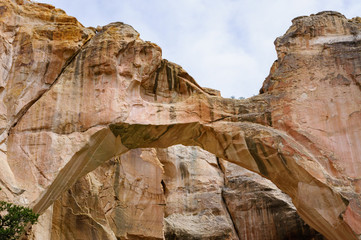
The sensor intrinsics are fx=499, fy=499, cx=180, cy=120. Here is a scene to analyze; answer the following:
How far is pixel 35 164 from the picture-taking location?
13.9 meters

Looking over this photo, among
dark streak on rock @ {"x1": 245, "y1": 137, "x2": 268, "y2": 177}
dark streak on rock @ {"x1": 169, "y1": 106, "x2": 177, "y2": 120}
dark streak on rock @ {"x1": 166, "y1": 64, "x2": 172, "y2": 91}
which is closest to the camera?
dark streak on rock @ {"x1": 245, "y1": 137, "x2": 268, "y2": 177}

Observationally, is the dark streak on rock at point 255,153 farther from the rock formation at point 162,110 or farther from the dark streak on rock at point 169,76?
the dark streak on rock at point 169,76

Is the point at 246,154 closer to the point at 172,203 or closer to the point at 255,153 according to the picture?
the point at 255,153

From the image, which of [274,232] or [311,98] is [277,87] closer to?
[311,98]

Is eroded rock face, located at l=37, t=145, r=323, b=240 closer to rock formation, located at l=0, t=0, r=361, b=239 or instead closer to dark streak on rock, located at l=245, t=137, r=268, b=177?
rock formation, located at l=0, t=0, r=361, b=239

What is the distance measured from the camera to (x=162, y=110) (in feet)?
51.8

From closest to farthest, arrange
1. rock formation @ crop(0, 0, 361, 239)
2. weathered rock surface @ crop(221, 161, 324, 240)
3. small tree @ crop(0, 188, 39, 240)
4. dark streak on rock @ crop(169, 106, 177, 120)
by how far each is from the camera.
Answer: small tree @ crop(0, 188, 39, 240)
rock formation @ crop(0, 0, 361, 239)
dark streak on rock @ crop(169, 106, 177, 120)
weathered rock surface @ crop(221, 161, 324, 240)

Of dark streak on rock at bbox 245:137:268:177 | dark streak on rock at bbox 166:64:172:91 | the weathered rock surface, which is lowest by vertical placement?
the weathered rock surface

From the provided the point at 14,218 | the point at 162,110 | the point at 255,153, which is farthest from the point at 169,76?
the point at 14,218

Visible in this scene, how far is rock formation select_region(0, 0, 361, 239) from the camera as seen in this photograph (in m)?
14.3

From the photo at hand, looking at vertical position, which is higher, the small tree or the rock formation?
the rock formation

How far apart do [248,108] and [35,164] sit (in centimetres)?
688

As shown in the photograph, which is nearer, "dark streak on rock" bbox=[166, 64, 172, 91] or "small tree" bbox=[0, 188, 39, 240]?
"small tree" bbox=[0, 188, 39, 240]

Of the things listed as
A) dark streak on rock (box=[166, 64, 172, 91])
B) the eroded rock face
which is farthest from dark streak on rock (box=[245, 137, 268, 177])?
the eroded rock face
